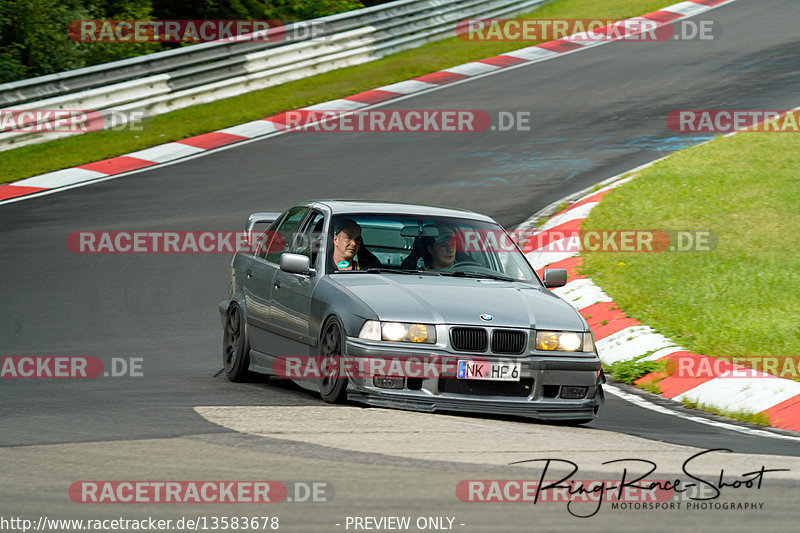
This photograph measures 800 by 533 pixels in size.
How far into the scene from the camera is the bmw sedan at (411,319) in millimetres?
7082

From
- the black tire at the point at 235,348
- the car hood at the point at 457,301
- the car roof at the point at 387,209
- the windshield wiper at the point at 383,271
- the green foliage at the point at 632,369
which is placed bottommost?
the green foliage at the point at 632,369

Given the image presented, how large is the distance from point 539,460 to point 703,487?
2.67ft

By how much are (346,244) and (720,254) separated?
5.12 meters

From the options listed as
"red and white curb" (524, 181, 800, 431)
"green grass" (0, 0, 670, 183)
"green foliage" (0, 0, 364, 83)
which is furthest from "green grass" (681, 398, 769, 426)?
"green foliage" (0, 0, 364, 83)

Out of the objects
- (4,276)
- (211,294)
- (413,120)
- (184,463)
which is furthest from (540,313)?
(413,120)

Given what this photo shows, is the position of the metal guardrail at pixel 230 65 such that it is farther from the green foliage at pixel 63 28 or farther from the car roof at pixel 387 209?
the car roof at pixel 387 209

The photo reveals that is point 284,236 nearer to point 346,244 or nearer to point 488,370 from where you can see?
point 346,244

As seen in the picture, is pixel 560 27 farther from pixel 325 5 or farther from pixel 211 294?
pixel 211 294

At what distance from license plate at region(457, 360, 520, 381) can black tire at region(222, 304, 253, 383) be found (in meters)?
2.46

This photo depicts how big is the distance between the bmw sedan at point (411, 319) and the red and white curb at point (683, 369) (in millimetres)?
1320

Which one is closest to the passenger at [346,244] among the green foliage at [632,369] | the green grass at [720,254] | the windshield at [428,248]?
the windshield at [428,248]

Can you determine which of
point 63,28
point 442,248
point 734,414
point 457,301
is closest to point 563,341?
point 457,301

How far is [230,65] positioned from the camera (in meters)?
22.5

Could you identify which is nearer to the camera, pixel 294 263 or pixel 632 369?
pixel 294 263
